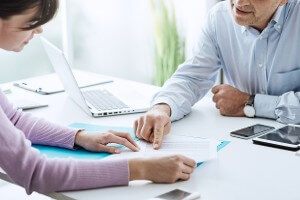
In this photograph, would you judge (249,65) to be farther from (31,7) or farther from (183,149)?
(31,7)

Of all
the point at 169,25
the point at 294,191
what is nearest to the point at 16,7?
the point at 294,191

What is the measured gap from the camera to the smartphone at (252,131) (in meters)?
1.64

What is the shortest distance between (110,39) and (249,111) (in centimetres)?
250

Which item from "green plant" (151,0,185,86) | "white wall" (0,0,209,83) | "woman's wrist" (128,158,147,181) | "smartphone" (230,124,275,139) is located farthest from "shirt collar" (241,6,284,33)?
"green plant" (151,0,185,86)

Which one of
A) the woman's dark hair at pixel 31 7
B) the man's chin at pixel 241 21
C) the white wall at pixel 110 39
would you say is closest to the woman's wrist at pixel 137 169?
the woman's dark hair at pixel 31 7

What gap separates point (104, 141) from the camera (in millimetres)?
1523

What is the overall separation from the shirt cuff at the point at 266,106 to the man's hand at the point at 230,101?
6cm

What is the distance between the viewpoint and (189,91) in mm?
2004

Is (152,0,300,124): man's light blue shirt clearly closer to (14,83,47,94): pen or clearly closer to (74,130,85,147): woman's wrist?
(74,130,85,147): woman's wrist

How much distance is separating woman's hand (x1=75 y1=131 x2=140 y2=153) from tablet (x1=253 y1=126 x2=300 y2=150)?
395 millimetres

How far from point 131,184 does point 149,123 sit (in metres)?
0.37

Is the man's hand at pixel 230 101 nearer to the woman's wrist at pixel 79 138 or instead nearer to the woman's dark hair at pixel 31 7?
the woman's wrist at pixel 79 138

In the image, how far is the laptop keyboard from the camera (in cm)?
198

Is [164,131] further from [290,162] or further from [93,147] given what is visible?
[290,162]
